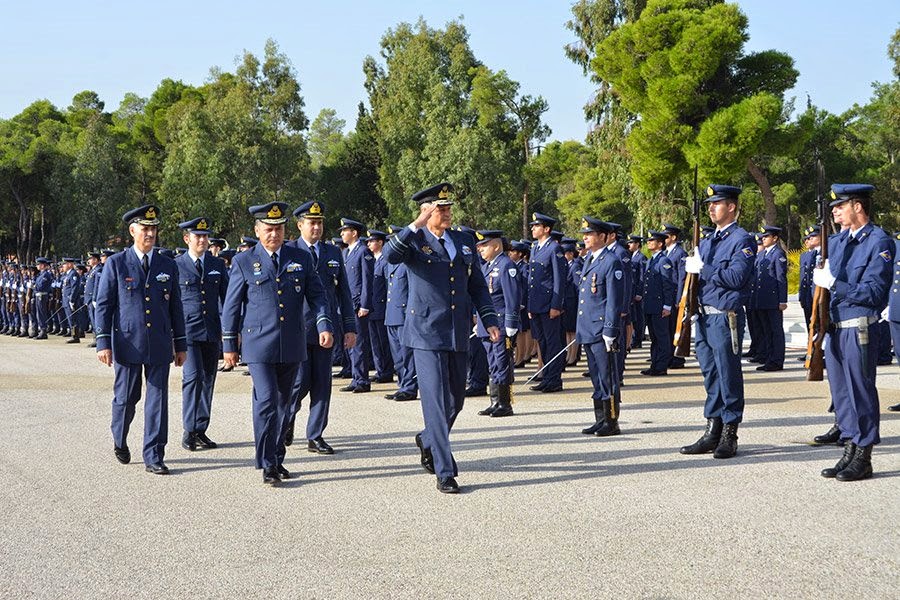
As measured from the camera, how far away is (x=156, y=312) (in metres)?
7.79

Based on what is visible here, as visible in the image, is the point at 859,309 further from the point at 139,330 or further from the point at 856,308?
the point at 139,330

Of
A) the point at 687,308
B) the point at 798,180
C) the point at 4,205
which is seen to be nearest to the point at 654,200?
the point at 798,180

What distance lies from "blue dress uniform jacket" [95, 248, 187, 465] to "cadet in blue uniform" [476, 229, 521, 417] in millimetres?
3499

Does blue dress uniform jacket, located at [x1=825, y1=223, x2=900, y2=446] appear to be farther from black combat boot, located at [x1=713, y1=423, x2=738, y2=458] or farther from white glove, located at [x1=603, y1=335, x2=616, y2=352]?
white glove, located at [x1=603, y1=335, x2=616, y2=352]

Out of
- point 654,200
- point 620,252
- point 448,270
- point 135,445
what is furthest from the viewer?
point 654,200

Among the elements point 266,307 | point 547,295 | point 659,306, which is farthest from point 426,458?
point 659,306

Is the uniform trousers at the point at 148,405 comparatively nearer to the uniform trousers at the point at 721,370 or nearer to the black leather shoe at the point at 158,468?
the black leather shoe at the point at 158,468

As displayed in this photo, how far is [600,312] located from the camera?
9.23 meters

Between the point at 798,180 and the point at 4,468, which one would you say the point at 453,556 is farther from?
the point at 798,180

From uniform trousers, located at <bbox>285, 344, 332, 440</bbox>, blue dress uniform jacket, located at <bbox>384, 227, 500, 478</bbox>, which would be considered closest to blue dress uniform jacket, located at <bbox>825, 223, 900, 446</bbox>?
blue dress uniform jacket, located at <bbox>384, 227, 500, 478</bbox>

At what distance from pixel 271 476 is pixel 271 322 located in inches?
46.8

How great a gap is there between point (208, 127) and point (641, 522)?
47686 millimetres

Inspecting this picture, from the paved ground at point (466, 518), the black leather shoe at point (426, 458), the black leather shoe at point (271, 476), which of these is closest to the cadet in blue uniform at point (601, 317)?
the paved ground at point (466, 518)

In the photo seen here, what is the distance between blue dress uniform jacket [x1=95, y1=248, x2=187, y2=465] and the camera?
761 cm
